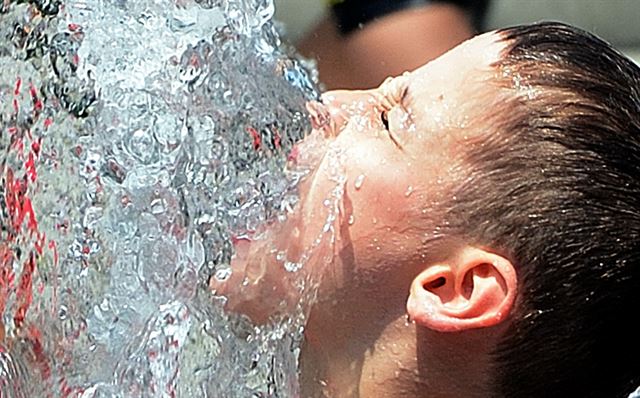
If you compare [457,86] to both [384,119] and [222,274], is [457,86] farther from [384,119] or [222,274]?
[222,274]

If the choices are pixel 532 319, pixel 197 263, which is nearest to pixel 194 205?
pixel 197 263

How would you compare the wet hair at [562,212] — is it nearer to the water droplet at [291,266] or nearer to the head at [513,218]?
the head at [513,218]

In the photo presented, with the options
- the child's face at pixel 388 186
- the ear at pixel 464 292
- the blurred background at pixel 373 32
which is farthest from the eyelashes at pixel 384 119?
the blurred background at pixel 373 32

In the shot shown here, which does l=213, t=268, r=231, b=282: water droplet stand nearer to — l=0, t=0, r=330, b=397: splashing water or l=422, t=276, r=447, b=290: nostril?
l=0, t=0, r=330, b=397: splashing water

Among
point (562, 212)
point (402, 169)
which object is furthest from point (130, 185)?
point (562, 212)

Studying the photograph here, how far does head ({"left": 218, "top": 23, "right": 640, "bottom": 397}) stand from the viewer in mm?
745

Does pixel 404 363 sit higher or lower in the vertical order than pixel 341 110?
lower

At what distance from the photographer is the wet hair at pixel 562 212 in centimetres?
74

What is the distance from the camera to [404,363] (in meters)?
0.79

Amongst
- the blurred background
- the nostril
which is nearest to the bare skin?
the nostril

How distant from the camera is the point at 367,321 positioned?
793 mm

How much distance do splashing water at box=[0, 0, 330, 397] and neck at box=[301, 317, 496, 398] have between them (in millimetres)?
32

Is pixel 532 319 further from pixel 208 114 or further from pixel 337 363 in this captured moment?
pixel 208 114

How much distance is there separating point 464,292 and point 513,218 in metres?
0.06
